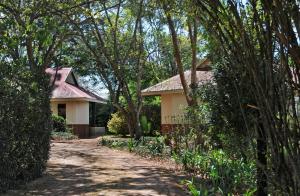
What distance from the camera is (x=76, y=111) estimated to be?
3747 cm

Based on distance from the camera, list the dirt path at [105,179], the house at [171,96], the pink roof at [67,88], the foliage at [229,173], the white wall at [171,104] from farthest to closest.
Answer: the pink roof at [67,88], the white wall at [171,104], the house at [171,96], the dirt path at [105,179], the foliage at [229,173]

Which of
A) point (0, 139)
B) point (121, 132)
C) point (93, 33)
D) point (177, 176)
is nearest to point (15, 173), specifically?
point (0, 139)

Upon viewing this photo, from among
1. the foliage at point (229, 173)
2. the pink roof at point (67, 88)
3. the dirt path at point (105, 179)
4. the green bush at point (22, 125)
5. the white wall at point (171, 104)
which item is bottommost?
the dirt path at point (105, 179)

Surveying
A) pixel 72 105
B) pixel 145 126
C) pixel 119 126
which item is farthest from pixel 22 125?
pixel 72 105

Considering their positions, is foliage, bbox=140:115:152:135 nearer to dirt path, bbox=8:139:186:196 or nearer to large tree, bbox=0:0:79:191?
dirt path, bbox=8:139:186:196

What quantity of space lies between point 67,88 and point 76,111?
1860mm

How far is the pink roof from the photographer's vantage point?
36.8 meters

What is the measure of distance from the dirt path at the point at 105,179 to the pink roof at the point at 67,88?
19.8 meters

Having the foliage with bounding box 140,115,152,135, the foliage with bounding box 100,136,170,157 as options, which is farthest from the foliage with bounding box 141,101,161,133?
the foliage with bounding box 100,136,170,157

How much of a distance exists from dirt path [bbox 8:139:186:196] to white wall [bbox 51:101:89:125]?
2026 cm

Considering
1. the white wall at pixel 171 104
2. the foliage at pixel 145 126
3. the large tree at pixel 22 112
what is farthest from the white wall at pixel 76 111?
the large tree at pixel 22 112

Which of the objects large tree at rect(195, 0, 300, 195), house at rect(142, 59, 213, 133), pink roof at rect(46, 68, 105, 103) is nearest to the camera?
large tree at rect(195, 0, 300, 195)

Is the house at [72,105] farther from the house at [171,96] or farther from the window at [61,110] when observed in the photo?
the house at [171,96]

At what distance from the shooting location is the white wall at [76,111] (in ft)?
123
